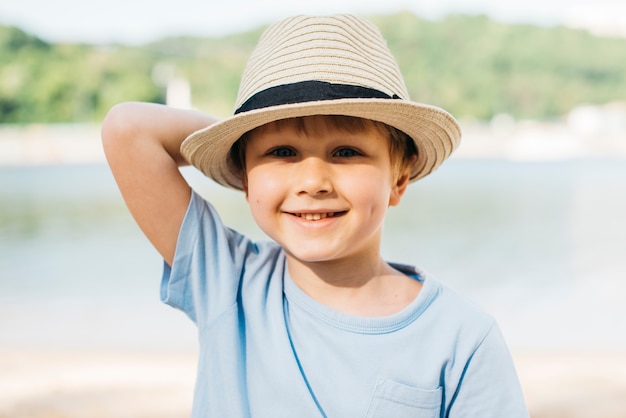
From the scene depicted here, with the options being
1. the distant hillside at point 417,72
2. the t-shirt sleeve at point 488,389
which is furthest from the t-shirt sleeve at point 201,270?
the distant hillside at point 417,72

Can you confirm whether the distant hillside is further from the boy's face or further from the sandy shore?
the boy's face

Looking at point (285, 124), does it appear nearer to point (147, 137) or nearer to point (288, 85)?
point (288, 85)

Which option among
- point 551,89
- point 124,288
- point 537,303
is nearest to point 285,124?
point 537,303

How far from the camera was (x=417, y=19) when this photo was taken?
4234 cm

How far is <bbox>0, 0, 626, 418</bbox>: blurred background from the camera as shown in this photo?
10.3 ft

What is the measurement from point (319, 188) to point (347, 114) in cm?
12

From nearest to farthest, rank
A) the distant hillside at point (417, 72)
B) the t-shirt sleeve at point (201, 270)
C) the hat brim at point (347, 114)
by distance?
the hat brim at point (347, 114) < the t-shirt sleeve at point (201, 270) < the distant hillside at point (417, 72)

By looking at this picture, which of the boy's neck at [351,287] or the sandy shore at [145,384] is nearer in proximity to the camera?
the boy's neck at [351,287]

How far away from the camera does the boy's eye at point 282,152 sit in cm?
112

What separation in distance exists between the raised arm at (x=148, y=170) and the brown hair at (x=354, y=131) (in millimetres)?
122

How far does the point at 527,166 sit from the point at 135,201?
22470mm

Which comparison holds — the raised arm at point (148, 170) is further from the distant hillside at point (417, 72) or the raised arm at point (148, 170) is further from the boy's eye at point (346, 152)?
the distant hillside at point (417, 72)

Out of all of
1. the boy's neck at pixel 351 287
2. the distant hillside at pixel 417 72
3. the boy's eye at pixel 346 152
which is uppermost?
the distant hillside at pixel 417 72

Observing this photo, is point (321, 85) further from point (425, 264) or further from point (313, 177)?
point (425, 264)
